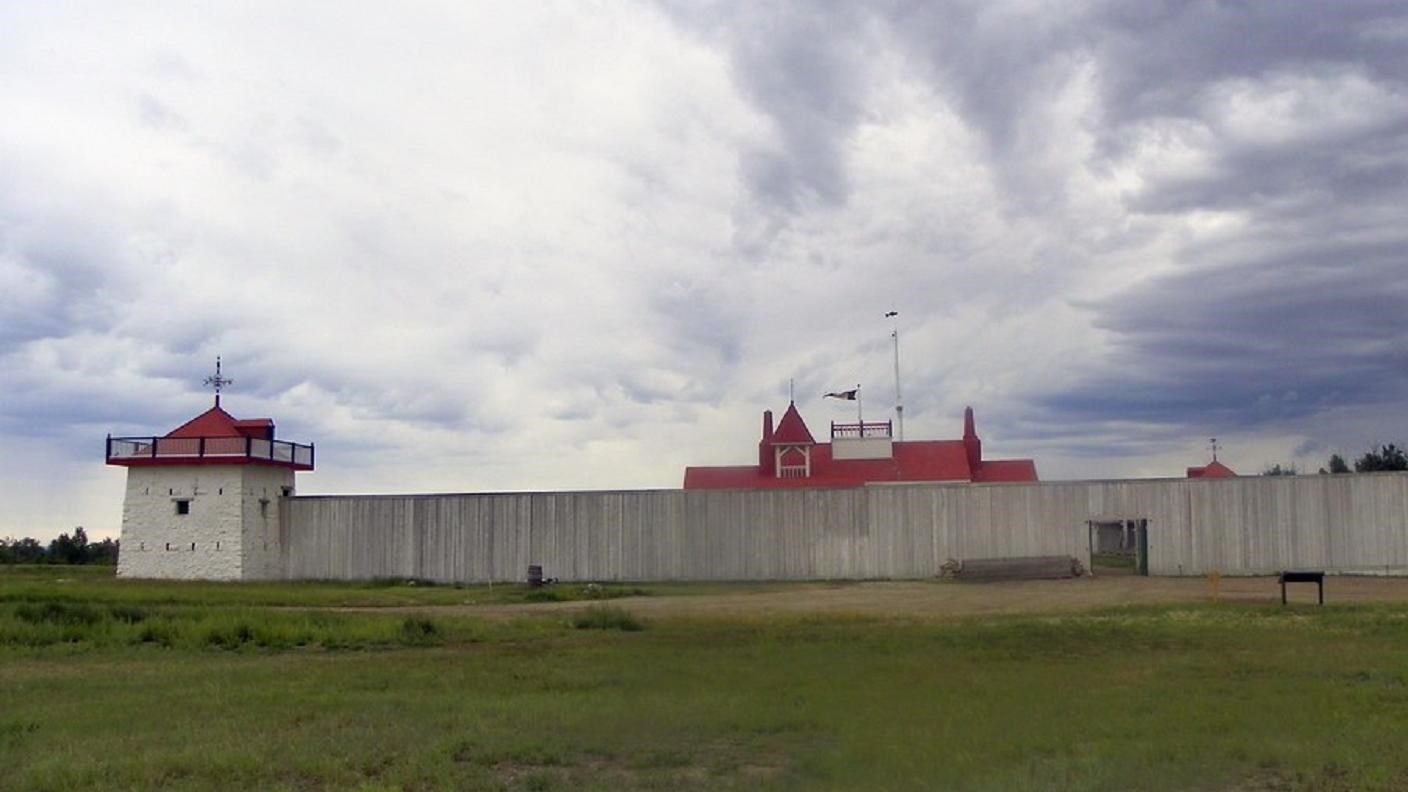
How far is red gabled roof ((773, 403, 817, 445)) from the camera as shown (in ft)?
210

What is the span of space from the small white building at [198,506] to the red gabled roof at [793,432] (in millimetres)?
24594

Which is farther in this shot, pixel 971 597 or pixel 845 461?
pixel 845 461

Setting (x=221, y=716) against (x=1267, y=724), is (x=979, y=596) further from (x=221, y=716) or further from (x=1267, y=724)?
(x=221, y=716)

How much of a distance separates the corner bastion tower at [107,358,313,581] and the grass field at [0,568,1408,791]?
26438 millimetres

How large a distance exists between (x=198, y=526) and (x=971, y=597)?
3188 cm

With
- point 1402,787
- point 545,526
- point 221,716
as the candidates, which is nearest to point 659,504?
point 545,526

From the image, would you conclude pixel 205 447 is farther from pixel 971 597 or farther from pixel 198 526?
pixel 971 597

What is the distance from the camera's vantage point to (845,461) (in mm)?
63969

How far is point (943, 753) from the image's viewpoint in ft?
36.3

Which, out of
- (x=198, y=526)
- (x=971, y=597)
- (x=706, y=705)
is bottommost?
(x=971, y=597)

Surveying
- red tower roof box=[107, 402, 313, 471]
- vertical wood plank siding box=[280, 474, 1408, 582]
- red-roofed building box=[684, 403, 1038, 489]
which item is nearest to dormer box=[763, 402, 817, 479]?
red-roofed building box=[684, 403, 1038, 489]

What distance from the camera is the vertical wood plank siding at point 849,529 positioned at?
47.2m

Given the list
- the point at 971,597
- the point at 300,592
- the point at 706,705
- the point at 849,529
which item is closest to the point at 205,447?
the point at 300,592

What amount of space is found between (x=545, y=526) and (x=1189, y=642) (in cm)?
3278
